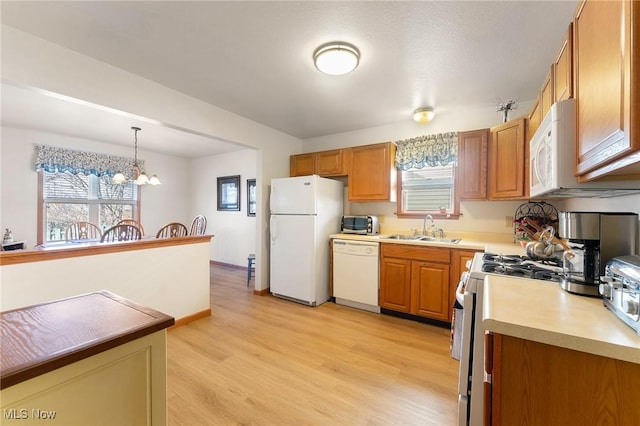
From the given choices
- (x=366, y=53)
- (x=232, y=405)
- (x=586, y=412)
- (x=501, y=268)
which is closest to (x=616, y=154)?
(x=586, y=412)

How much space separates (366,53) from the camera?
1942 mm

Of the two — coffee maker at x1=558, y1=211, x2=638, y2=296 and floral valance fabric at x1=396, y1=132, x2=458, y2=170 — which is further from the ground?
floral valance fabric at x1=396, y1=132, x2=458, y2=170

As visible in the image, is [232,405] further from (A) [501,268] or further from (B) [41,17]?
(B) [41,17]

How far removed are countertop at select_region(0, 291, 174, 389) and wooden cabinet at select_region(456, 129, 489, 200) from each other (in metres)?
2.93

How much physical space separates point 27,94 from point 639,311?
15.6 ft

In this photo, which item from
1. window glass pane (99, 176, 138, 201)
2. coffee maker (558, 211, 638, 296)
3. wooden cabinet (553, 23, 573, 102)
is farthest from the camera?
window glass pane (99, 176, 138, 201)

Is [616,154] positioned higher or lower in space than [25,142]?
lower

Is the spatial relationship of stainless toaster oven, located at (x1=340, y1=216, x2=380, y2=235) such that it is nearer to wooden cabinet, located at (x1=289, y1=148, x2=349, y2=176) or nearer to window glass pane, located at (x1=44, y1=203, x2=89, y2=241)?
wooden cabinet, located at (x1=289, y1=148, x2=349, y2=176)

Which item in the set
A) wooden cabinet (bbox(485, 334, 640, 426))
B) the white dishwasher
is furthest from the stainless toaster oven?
wooden cabinet (bbox(485, 334, 640, 426))

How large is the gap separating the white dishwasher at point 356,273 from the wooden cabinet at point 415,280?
103 mm

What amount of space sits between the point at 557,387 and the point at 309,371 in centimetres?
158

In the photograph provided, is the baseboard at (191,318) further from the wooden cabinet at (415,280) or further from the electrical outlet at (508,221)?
the electrical outlet at (508,221)

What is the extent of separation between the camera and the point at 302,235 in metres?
3.30

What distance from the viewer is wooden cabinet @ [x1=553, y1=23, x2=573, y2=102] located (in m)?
1.21
